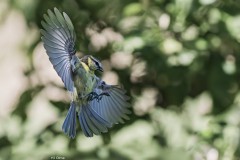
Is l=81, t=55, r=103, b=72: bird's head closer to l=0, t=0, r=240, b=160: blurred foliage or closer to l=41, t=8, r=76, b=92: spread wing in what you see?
l=41, t=8, r=76, b=92: spread wing

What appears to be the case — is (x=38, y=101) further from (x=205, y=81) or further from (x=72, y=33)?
(x=72, y=33)

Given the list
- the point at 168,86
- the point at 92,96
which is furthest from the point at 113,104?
the point at 168,86

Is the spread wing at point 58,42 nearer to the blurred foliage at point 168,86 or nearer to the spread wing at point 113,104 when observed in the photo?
the spread wing at point 113,104

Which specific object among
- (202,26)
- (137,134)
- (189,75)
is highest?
(202,26)

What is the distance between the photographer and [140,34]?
1.50 metres

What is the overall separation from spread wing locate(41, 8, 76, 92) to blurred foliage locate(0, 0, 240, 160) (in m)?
0.72

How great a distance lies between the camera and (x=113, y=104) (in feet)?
1.53

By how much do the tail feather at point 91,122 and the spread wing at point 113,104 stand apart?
19 mm

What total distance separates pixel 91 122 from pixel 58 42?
68mm

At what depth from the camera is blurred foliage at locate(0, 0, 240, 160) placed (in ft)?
4.28

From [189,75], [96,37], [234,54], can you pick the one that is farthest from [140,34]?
[96,37]

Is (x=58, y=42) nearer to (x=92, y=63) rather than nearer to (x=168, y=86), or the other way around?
(x=92, y=63)

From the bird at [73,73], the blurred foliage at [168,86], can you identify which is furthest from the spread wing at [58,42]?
the blurred foliage at [168,86]

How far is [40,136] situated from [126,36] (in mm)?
337
